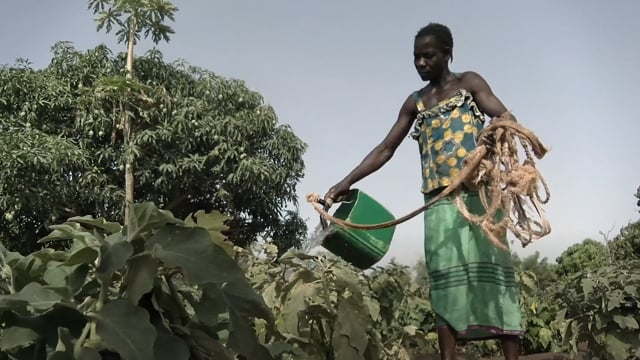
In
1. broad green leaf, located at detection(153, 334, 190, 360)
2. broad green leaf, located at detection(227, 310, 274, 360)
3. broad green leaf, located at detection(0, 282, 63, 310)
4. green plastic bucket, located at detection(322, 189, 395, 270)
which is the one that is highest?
green plastic bucket, located at detection(322, 189, 395, 270)

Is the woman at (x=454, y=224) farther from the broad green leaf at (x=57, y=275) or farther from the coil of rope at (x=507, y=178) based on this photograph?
the broad green leaf at (x=57, y=275)

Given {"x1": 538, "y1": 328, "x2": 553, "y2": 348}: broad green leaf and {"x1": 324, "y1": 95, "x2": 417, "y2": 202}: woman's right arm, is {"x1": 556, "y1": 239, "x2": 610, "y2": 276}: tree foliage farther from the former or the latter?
{"x1": 324, "y1": 95, "x2": 417, "y2": 202}: woman's right arm

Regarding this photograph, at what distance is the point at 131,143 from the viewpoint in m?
10.9

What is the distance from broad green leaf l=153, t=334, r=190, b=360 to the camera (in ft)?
3.22

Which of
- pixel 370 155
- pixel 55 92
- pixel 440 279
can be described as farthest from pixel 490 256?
pixel 55 92

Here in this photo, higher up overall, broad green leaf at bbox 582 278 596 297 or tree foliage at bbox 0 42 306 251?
tree foliage at bbox 0 42 306 251

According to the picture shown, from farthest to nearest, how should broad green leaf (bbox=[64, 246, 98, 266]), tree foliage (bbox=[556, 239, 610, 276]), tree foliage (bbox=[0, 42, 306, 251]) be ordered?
tree foliage (bbox=[556, 239, 610, 276]), tree foliage (bbox=[0, 42, 306, 251]), broad green leaf (bbox=[64, 246, 98, 266])

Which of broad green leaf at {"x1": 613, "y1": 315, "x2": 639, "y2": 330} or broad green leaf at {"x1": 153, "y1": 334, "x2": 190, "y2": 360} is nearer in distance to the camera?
broad green leaf at {"x1": 153, "y1": 334, "x2": 190, "y2": 360}

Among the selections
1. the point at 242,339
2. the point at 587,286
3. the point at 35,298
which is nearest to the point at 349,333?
the point at 242,339

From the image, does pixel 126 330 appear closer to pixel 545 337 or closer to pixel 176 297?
pixel 176 297

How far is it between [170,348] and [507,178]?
145 centimetres

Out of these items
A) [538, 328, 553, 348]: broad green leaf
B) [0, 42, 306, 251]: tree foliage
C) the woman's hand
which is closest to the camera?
the woman's hand

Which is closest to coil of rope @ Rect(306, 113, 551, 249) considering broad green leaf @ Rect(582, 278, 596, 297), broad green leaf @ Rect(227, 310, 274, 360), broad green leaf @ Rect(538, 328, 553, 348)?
broad green leaf @ Rect(227, 310, 274, 360)

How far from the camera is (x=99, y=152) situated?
11.1m
